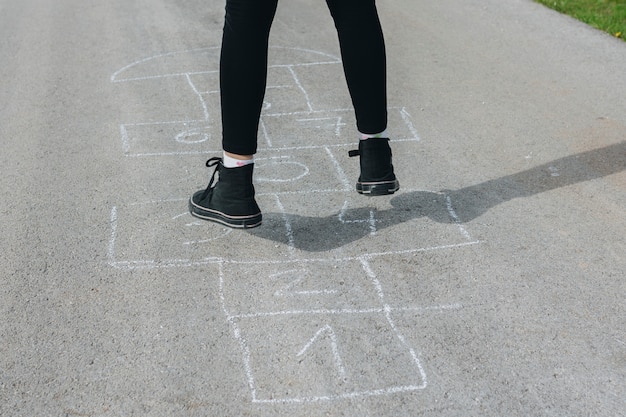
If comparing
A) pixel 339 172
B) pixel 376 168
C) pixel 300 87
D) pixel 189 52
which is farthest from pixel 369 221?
pixel 189 52

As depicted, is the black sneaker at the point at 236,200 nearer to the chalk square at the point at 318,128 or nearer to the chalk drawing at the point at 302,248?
the chalk drawing at the point at 302,248

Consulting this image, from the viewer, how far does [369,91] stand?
11.4 ft

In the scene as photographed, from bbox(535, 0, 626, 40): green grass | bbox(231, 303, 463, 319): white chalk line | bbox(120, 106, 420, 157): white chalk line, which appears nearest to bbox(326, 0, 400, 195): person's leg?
bbox(231, 303, 463, 319): white chalk line

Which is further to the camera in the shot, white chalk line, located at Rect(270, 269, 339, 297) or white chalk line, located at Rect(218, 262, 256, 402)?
white chalk line, located at Rect(270, 269, 339, 297)

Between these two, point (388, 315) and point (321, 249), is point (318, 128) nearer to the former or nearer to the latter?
point (321, 249)

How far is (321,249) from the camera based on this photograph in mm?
3445

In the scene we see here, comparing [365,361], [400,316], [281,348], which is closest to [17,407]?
[281,348]

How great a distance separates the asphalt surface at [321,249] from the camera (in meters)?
2.64

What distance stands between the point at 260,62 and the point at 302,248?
75 cm

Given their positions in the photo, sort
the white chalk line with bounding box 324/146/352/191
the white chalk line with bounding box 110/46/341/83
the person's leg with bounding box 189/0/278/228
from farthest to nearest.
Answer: the white chalk line with bounding box 110/46/341/83 < the white chalk line with bounding box 324/146/352/191 < the person's leg with bounding box 189/0/278/228

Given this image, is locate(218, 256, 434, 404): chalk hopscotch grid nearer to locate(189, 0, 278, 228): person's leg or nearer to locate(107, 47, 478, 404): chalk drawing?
locate(107, 47, 478, 404): chalk drawing

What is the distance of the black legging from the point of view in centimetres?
324

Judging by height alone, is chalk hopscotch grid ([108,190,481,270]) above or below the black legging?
below

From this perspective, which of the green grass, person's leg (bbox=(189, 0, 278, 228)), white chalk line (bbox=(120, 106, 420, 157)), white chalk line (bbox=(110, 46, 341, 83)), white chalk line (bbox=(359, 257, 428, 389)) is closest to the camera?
A: white chalk line (bbox=(359, 257, 428, 389))
